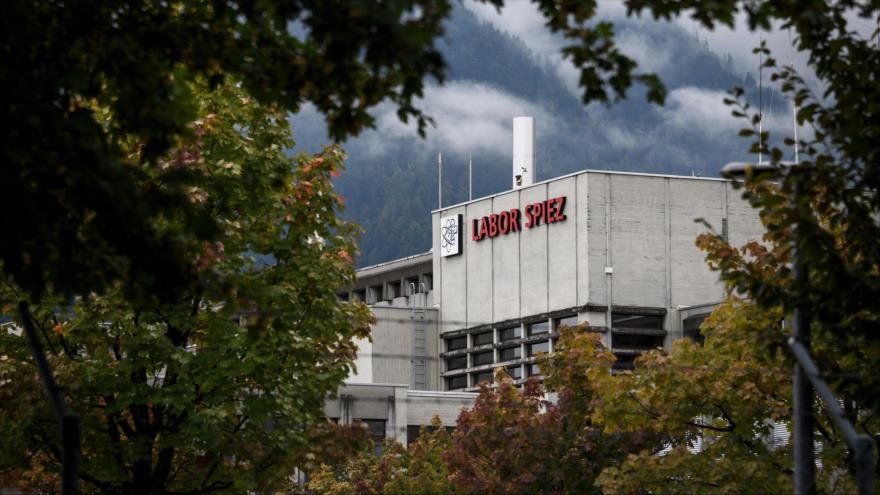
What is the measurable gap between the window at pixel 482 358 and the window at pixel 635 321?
8.25 m

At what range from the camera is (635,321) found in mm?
91250

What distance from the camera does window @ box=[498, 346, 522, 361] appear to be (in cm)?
9452

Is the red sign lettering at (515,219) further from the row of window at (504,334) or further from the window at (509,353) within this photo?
the window at (509,353)

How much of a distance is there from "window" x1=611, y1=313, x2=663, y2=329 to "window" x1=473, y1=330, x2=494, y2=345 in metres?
8.18

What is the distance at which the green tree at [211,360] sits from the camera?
28.6 m

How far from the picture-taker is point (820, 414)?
101 ft

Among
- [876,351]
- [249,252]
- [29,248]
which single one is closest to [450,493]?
[249,252]

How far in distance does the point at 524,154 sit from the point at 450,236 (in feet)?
40.5

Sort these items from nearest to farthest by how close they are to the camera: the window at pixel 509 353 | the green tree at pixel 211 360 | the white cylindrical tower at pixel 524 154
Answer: the green tree at pixel 211 360, the window at pixel 509 353, the white cylindrical tower at pixel 524 154

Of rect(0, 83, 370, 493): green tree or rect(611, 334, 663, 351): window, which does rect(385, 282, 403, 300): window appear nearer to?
rect(611, 334, 663, 351): window

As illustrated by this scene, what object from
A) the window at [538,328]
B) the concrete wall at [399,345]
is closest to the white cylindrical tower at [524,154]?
the concrete wall at [399,345]

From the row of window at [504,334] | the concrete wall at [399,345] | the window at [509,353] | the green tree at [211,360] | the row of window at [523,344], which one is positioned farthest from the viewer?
the window at [509,353]

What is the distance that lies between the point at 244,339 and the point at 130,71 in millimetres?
14714

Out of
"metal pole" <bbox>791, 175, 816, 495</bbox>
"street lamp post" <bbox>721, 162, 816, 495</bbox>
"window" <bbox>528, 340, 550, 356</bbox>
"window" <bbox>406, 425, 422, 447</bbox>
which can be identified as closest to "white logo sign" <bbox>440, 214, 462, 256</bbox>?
"window" <bbox>528, 340, 550, 356</bbox>
